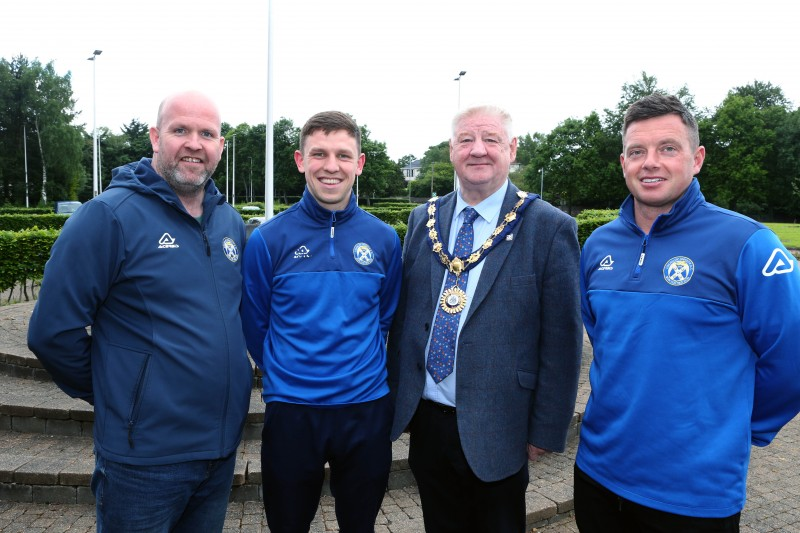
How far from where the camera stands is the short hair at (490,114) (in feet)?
9.36

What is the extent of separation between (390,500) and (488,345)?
7.70 ft

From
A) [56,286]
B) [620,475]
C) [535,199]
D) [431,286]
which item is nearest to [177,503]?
[56,286]

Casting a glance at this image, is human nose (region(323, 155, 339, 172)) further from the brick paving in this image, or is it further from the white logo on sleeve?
the brick paving

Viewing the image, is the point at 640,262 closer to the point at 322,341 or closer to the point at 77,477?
the point at 322,341

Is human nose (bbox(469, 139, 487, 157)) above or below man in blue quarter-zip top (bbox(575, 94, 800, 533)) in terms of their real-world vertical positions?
above

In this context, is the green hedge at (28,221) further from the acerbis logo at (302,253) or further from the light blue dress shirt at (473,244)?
the light blue dress shirt at (473,244)

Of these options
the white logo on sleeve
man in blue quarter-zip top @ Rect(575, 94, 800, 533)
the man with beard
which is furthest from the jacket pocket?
the man with beard

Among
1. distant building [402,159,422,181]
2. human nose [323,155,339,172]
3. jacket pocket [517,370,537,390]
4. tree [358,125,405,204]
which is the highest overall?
distant building [402,159,422,181]

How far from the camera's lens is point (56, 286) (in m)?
2.38

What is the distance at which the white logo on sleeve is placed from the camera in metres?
2.22

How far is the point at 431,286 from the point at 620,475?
4.07 feet

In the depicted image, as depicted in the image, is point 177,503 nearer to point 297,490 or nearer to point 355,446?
point 297,490

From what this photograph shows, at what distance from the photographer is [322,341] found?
2797mm

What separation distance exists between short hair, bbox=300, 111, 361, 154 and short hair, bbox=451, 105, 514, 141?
0.54 m
